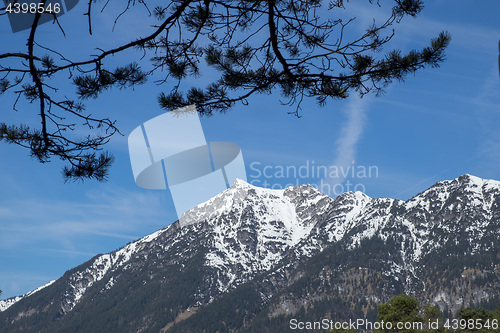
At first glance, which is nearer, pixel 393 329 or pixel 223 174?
pixel 223 174

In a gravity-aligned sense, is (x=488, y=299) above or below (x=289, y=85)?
above

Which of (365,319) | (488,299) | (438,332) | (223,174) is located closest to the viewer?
(223,174)

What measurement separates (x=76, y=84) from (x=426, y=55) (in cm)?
438

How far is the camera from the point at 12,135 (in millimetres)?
6547

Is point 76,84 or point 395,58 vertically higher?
point 395,58

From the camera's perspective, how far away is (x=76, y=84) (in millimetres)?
6547

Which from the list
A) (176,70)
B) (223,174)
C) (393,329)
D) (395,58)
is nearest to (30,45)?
(176,70)

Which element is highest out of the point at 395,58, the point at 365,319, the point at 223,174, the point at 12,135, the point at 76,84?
the point at 365,319

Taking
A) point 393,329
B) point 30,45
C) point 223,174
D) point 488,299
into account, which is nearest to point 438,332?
point 393,329

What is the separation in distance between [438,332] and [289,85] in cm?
3739

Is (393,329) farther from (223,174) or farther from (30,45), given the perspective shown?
(30,45)

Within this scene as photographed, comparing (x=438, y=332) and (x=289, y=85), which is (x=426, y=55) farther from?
(x=438, y=332)

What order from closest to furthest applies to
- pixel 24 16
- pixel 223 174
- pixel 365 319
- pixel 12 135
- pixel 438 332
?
pixel 24 16 < pixel 12 135 < pixel 223 174 < pixel 438 332 < pixel 365 319

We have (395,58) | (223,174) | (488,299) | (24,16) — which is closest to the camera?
(24,16)
